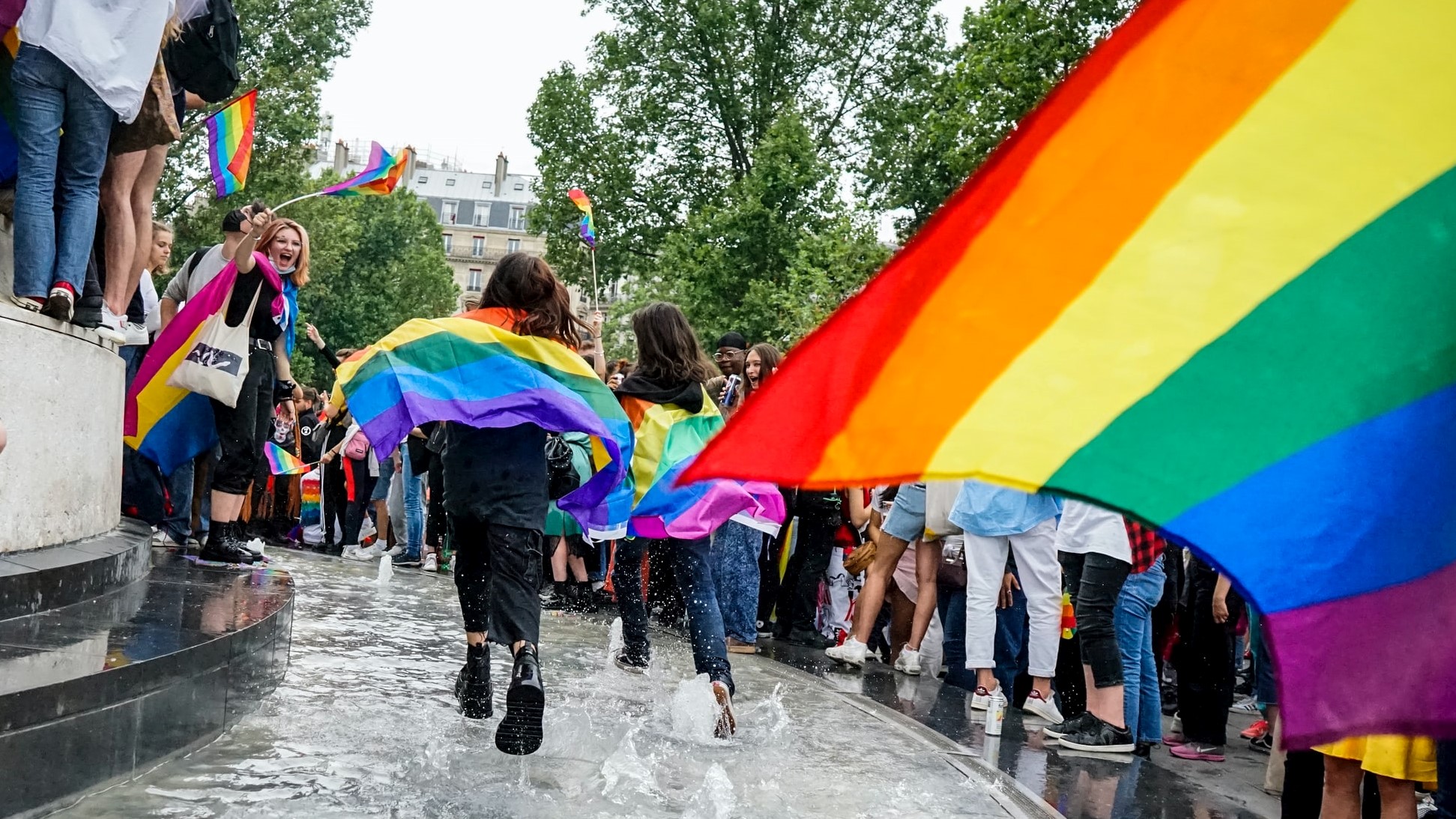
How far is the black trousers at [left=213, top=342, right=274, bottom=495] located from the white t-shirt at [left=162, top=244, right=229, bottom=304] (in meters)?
0.69

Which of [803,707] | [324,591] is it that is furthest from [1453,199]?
[324,591]

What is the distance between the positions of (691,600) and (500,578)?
1648 millimetres

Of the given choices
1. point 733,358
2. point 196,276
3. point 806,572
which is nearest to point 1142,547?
point 806,572

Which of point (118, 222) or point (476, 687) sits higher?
point (118, 222)

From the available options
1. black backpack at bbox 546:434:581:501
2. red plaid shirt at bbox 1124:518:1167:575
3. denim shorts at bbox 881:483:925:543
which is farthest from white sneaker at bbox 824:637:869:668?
black backpack at bbox 546:434:581:501

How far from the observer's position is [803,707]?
758 centimetres

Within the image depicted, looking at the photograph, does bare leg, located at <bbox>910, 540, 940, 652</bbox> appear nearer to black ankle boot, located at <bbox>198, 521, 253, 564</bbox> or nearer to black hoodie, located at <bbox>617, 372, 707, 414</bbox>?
black hoodie, located at <bbox>617, 372, 707, 414</bbox>

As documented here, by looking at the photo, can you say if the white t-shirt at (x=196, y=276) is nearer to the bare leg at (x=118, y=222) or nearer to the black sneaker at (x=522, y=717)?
the bare leg at (x=118, y=222)

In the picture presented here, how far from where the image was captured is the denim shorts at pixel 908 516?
9.40 meters

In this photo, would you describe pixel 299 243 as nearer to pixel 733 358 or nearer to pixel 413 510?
pixel 733 358

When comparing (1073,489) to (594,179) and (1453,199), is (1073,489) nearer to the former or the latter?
(1453,199)

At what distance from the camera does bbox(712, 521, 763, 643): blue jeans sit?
8.85 metres

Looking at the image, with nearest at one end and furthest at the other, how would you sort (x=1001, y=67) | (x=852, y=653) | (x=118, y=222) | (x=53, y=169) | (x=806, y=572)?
(x=53, y=169)
(x=118, y=222)
(x=852, y=653)
(x=806, y=572)
(x=1001, y=67)

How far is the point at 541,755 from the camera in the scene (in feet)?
18.1
